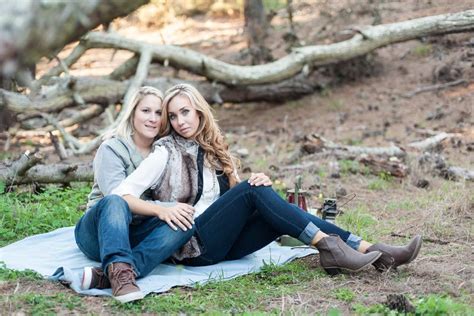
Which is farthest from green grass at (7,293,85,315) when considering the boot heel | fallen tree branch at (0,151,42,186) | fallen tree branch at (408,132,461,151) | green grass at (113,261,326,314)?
fallen tree branch at (408,132,461,151)

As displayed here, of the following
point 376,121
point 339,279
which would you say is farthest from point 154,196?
point 376,121

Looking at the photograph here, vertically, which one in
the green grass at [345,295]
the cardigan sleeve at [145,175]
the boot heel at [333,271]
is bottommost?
the boot heel at [333,271]

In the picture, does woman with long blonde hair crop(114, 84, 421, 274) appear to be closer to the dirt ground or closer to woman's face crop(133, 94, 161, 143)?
woman's face crop(133, 94, 161, 143)

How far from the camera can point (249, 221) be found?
450 cm

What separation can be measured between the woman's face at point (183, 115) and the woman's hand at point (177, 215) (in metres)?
0.57

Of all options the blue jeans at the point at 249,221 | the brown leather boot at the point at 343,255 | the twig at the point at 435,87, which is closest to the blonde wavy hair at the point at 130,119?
the blue jeans at the point at 249,221

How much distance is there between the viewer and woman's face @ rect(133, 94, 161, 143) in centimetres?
448

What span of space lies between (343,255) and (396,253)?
0.33 metres

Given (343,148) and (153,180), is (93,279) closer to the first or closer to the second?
(153,180)

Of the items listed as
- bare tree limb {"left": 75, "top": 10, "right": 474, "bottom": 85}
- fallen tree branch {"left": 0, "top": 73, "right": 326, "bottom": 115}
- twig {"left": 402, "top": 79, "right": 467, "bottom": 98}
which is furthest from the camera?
twig {"left": 402, "top": 79, "right": 467, "bottom": 98}

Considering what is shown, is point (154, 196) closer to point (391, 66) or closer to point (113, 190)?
point (113, 190)

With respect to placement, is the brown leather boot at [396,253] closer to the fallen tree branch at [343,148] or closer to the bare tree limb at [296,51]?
the fallen tree branch at [343,148]

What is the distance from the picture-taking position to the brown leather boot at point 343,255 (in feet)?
13.7

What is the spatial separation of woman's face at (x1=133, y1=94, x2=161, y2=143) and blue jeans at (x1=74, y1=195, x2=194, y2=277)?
0.59 metres
